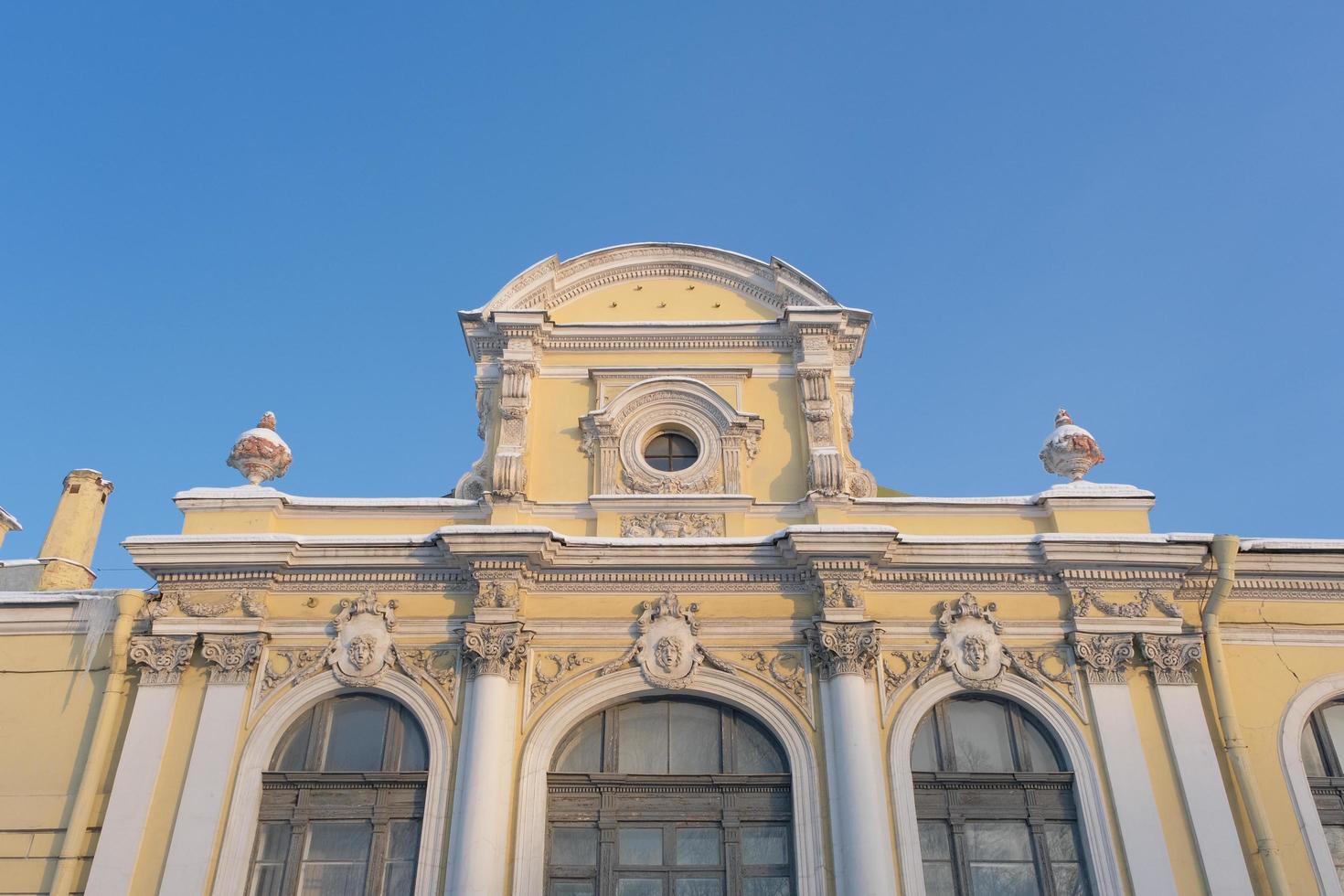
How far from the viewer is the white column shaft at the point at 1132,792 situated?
1154 cm

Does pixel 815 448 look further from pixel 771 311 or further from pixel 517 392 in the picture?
pixel 517 392

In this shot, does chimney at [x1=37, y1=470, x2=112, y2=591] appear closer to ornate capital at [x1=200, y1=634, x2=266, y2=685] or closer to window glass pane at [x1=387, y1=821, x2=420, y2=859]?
ornate capital at [x1=200, y1=634, x2=266, y2=685]

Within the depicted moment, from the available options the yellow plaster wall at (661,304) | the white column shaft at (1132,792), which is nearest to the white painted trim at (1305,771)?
the white column shaft at (1132,792)

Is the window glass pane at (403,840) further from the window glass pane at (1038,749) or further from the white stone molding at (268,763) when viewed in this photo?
the window glass pane at (1038,749)

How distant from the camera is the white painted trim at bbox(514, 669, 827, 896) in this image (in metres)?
11.7

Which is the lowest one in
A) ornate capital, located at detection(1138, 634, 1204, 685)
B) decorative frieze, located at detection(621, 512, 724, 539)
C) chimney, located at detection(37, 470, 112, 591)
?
ornate capital, located at detection(1138, 634, 1204, 685)

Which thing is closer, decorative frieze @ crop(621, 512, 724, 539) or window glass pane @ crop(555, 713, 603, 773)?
window glass pane @ crop(555, 713, 603, 773)

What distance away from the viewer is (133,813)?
12.0 m

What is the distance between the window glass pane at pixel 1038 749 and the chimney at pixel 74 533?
12711mm

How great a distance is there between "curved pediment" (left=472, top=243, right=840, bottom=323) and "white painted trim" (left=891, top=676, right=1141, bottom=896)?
5.87 m

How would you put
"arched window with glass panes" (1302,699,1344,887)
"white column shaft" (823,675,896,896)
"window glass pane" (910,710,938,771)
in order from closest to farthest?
"white column shaft" (823,675,896,896)
"arched window with glass panes" (1302,699,1344,887)
"window glass pane" (910,710,938,771)

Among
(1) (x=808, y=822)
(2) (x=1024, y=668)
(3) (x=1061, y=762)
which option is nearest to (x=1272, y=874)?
(3) (x=1061, y=762)

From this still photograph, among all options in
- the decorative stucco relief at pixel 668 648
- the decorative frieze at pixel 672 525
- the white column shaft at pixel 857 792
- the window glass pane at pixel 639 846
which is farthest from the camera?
the decorative frieze at pixel 672 525

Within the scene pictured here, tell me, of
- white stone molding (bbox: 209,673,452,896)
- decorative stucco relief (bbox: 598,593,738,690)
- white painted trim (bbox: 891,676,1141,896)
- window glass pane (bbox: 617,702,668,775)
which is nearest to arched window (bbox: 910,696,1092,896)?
white painted trim (bbox: 891,676,1141,896)
